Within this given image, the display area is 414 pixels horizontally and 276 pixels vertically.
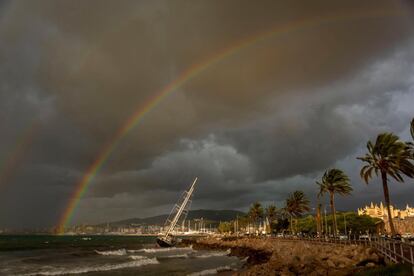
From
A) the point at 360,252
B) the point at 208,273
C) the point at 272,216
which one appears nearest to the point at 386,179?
the point at 360,252

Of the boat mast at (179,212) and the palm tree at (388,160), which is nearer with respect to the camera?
the palm tree at (388,160)

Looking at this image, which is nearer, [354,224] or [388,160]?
[388,160]

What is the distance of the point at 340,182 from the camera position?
70938 millimetres

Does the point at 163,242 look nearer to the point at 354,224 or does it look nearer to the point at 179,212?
the point at 179,212

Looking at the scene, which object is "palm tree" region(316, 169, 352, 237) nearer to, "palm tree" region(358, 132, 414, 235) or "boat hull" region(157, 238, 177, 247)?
"palm tree" region(358, 132, 414, 235)

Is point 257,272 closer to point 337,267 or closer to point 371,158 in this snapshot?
point 337,267

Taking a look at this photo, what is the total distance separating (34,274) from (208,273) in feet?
80.5

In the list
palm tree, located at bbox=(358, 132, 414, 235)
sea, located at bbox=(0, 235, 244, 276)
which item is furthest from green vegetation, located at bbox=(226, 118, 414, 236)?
sea, located at bbox=(0, 235, 244, 276)

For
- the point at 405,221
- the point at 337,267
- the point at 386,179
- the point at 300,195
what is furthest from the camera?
the point at 405,221

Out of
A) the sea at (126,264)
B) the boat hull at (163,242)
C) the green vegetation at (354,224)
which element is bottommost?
the sea at (126,264)

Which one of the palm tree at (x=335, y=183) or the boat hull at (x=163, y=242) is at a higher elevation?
the palm tree at (x=335, y=183)

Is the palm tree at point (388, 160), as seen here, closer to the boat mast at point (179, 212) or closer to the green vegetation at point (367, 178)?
the green vegetation at point (367, 178)

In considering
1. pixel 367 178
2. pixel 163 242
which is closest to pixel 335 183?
pixel 367 178

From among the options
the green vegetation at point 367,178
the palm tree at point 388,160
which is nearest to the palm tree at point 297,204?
the green vegetation at point 367,178
